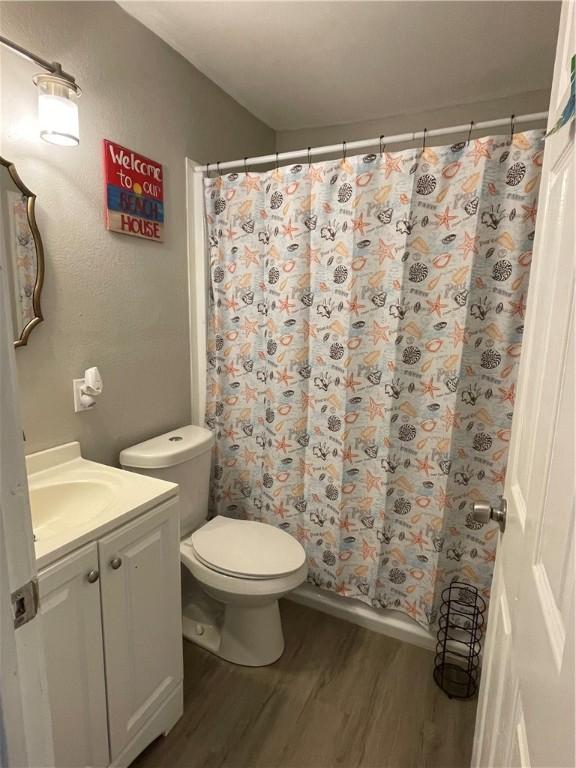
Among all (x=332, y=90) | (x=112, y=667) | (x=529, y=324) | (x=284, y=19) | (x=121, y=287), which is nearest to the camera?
(x=529, y=324)

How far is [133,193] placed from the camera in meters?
1.64

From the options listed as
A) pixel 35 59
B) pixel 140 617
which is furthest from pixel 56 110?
pixel 140 617

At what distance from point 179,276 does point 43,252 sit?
0.63m

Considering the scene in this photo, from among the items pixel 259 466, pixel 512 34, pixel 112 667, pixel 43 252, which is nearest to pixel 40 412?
pixel 43 252

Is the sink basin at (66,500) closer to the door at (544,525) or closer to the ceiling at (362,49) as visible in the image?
the door at (544,525)

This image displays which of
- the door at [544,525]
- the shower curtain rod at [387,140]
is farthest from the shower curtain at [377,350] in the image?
the door at [544,525]

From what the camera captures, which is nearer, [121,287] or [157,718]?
[157,718]

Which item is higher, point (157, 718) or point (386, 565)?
point (386, 565)

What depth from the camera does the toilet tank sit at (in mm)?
1631

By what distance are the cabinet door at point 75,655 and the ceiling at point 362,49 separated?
178cm

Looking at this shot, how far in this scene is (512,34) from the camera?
1.62m

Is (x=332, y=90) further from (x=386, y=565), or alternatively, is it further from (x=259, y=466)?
(x=386, y=565)

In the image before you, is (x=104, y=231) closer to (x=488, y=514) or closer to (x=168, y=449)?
(x=168, y=449)

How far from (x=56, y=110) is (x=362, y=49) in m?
1.19
